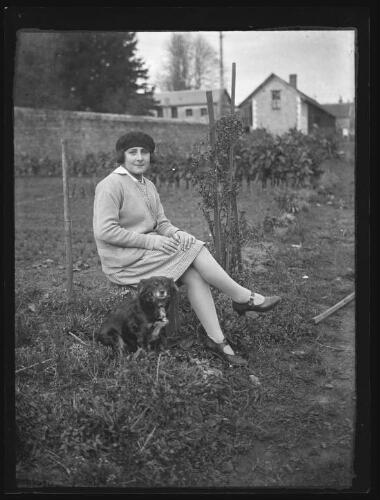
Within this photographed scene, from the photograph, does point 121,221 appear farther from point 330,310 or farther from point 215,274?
point 330,310

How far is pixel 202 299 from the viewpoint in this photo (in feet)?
13.1

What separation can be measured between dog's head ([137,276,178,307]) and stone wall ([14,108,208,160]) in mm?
12085

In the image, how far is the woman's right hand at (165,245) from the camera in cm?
386

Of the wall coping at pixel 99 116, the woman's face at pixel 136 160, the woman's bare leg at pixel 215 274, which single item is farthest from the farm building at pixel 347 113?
the wall coping at pixel 99 116

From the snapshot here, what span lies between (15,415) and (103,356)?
809 mm

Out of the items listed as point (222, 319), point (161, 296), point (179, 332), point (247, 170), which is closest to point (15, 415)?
point (161, 296)

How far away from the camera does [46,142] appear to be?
650 inches

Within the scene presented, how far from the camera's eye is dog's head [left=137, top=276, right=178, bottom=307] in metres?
3.64

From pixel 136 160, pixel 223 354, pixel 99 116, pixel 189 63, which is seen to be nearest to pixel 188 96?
pixel 189 63

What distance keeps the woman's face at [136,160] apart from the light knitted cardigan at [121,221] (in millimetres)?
54

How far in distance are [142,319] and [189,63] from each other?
214 cm

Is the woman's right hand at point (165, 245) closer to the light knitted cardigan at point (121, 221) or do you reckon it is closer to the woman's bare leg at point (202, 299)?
the light knitted cardigan at point (121, 221)
